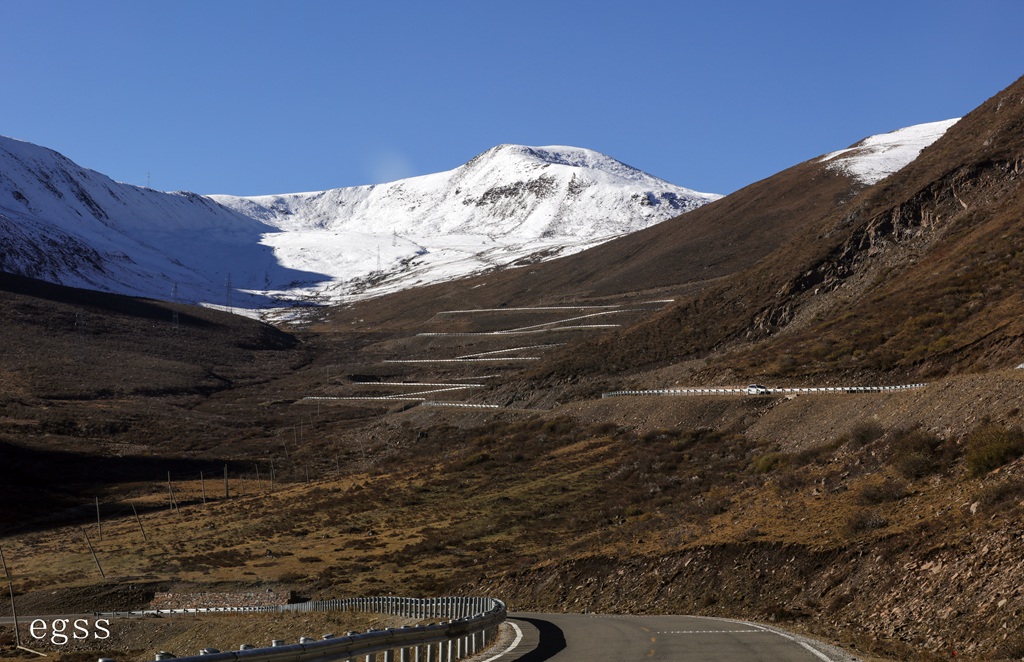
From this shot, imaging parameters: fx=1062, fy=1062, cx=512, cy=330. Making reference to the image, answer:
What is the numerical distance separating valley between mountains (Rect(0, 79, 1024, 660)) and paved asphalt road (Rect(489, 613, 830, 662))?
169 centimetres

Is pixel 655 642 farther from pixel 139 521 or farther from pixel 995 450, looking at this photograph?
pixel 139 521

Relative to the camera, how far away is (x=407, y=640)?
16.4m

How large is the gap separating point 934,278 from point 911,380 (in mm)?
15997

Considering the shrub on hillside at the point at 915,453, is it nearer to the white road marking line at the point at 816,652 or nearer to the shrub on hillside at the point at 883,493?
the shrub on hillside at the point at 883,493

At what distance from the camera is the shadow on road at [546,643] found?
17439 mm

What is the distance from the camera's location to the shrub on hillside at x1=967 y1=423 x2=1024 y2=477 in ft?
80.3

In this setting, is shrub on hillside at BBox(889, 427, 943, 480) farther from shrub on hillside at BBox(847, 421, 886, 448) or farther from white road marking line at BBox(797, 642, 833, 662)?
white road marking line at BBox(797, 642, 833, 662)

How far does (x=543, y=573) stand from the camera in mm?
36469

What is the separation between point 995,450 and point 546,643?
12111 mm

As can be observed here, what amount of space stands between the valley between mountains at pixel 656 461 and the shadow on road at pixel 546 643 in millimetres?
4970

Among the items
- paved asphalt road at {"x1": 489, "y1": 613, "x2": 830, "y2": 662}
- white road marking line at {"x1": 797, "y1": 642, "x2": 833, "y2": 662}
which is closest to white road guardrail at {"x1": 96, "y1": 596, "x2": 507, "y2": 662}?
paved asphalt road at {"x1": 489, "y1": 613, "x2": 830, "y2": 662}

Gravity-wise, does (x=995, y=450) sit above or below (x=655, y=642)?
above

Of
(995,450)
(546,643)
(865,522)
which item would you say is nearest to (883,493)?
(865,522)

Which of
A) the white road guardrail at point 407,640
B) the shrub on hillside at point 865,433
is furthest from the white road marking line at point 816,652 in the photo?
the shrub on hillside at point 865,433
